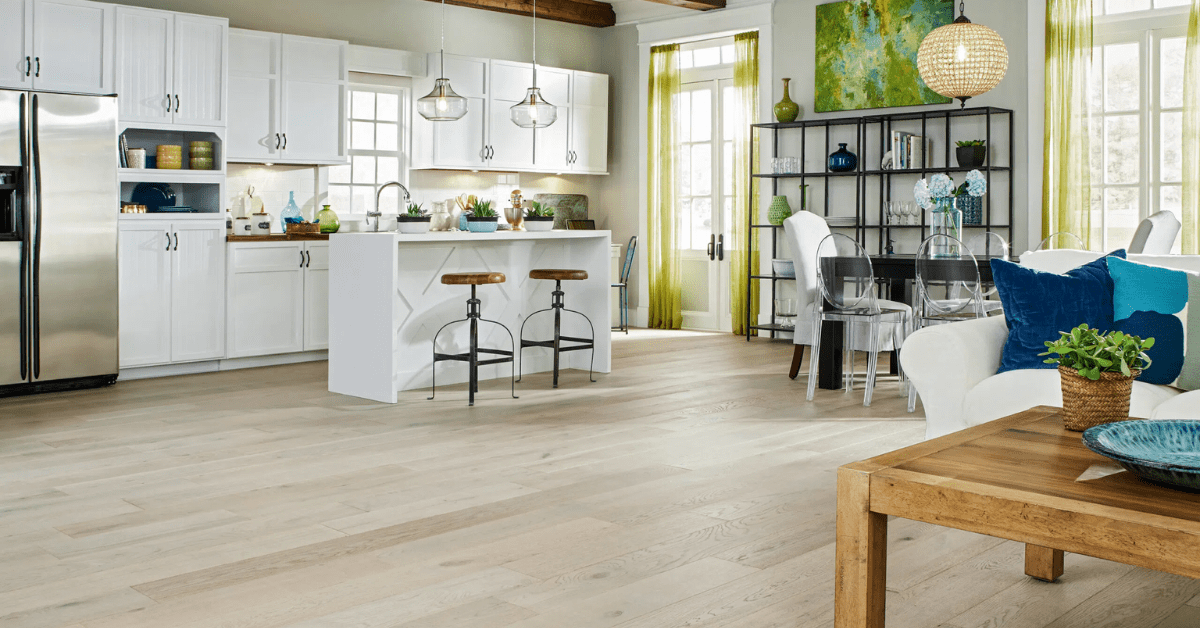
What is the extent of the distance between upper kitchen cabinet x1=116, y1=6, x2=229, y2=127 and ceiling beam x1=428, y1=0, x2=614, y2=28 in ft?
8.05

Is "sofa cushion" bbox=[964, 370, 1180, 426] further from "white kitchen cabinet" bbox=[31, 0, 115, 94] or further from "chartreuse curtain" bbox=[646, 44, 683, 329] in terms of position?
"chartreuse curtain" bbox=[646, 44, 683, 329]

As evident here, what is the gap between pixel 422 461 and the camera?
4.23 meters

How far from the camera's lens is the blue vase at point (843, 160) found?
8172mm

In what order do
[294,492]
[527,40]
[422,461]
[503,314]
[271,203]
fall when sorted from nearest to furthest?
1. [294,492]
2. [422,461]
3. [503,314]
4. [271,203]
5. [527,40]

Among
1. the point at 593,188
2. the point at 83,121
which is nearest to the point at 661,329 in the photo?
the point at 593,188

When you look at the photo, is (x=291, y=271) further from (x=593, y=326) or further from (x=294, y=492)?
(x=294, y=492)

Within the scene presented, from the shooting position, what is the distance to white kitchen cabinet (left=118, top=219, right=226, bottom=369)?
253 inches

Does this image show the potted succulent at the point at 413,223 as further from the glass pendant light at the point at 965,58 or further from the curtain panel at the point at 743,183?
the curtain panel at the point at 743,183

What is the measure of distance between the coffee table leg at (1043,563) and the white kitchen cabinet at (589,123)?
7.25m

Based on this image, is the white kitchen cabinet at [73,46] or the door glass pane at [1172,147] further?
the door glass pane at [1172,147]

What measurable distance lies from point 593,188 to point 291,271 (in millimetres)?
3759

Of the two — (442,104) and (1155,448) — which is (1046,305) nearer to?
(1155,448)

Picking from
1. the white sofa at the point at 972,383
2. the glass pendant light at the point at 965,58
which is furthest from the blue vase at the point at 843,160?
the white sofa at the point at 972,383

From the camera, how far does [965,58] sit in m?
5.89
